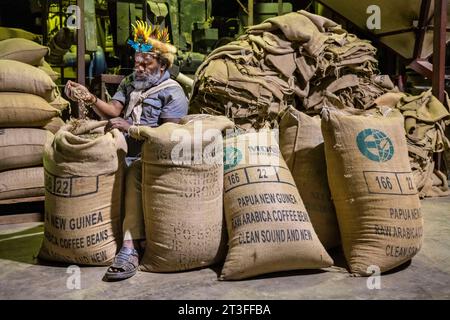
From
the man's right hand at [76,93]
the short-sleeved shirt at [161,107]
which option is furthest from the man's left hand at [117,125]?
the man's right hand at [76,93]

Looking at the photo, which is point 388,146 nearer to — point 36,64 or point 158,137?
point 158,137

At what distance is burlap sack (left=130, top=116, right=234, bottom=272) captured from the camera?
2.23m

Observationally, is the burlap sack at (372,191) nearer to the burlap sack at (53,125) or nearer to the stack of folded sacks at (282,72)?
the stack of folded sacks at (282,72)

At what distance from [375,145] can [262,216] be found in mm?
688

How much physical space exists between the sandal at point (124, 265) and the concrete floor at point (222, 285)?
32 mm

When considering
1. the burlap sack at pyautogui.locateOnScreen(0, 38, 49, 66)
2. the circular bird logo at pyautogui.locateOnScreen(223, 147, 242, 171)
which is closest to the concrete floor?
the circular bird logo at pyautogui.locateOnScreen(223, 147, 242, 171)

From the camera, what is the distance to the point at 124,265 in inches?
87.8

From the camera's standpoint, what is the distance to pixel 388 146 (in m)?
2.40

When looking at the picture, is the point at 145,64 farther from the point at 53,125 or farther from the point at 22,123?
the point at 53,125

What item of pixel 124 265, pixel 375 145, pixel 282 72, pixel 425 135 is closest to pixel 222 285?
pixel 124 265

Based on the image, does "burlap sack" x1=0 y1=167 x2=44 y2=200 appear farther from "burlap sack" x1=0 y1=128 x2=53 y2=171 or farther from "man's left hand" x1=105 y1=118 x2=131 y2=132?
"man's left hand" x1=105 y1=118 x2=131 y2=132

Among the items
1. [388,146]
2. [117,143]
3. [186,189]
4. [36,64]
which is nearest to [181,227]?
[186,189]

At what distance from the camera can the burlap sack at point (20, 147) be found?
10.5 feet

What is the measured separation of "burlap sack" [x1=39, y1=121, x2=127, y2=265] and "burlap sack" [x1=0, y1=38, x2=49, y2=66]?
55.2 inches
